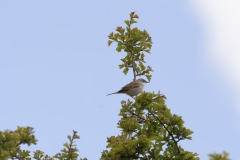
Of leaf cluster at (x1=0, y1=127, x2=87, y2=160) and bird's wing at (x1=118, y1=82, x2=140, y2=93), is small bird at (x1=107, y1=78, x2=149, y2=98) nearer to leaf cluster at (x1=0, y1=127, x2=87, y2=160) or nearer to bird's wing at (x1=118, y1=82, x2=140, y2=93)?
bird's wing at (x1=118, y1=82, x2=140, y2=93)

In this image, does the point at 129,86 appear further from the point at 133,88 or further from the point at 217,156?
the point at 217,156

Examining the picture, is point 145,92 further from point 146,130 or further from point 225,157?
point 225,157

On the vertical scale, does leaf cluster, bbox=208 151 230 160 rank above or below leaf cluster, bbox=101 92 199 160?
below

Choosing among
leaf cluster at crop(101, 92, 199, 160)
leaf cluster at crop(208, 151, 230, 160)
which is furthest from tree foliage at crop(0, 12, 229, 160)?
leaf cluster at crop(208, 151, 230, 160)

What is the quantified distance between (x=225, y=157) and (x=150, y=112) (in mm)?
3943

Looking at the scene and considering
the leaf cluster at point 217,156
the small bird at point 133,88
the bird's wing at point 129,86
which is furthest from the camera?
the small bird at point 133,88

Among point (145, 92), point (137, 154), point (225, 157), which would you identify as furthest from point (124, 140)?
point (225, 157)

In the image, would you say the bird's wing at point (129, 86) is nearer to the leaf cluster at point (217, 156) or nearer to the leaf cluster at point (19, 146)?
the leaf cluster at point (19, 146)

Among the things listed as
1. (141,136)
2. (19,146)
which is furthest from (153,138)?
(19,146)

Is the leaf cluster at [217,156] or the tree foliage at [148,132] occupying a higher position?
the tree foliage at [148,132]

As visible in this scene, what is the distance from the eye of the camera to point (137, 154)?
28.3 ft

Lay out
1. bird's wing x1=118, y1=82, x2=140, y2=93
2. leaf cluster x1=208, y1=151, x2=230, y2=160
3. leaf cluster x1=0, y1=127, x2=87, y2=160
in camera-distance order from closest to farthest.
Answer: leaf cluster x1=208, y1=151, x2=230, y2=160 → leaf cluster x1=0, y1=127, x2=87, y2=160 → bird's wing x1=118, y1=82, x2=140, y2=93

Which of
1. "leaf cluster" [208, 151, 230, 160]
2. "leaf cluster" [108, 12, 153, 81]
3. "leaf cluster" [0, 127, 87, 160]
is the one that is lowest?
"leaf cluster" [208, 151, 230, 160]

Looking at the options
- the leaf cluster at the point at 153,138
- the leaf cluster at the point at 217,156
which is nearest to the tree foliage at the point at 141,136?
the leaf cluster at the point at 153,138
